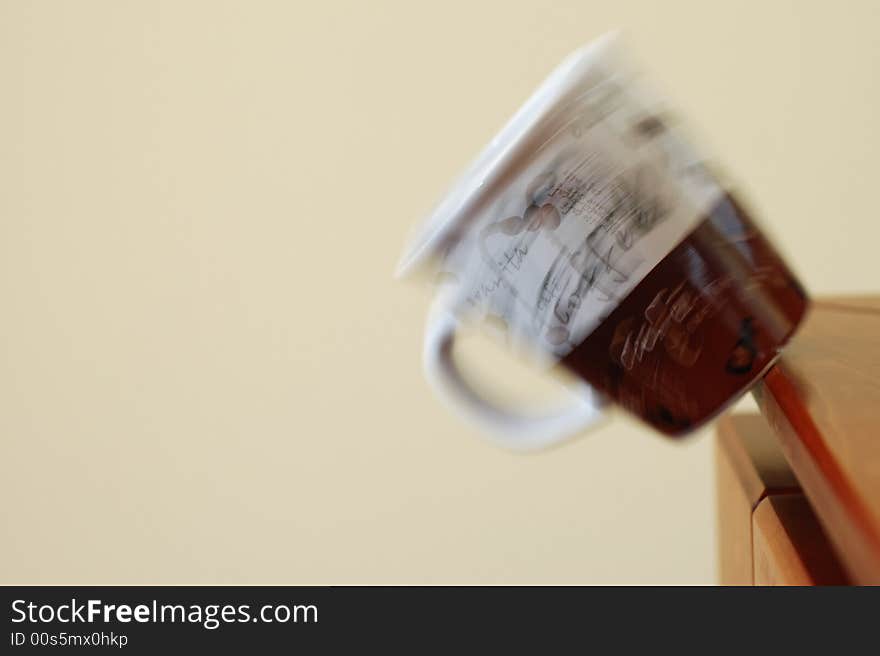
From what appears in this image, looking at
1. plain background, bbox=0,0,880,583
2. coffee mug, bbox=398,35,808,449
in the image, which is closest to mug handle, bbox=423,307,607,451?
coffee mug, bbox=398,35,808,449

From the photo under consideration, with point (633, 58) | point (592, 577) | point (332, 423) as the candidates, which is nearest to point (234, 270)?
point (332, 423)

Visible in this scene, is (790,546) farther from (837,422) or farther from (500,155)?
(500,155)

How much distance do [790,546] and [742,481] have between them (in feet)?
0.24

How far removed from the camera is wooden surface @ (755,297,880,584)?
0.71 ft

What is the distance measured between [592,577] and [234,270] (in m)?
0.47

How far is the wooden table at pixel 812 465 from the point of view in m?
0.23

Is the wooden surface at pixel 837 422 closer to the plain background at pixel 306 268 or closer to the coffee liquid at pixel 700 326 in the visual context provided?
the coffee liquid at pixel 700 326

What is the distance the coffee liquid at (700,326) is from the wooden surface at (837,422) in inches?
0.8

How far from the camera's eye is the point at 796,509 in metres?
0.33

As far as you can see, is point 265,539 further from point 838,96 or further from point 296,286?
point 838,96

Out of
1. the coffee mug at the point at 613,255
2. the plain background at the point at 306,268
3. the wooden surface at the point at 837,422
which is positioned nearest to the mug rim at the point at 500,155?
the coffee mug at the point at 613,255

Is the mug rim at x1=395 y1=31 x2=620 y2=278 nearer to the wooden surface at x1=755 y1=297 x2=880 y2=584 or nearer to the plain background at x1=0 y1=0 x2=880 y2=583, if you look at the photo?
the wooden surface at x1=755 y1=297 x2=880 y2=584

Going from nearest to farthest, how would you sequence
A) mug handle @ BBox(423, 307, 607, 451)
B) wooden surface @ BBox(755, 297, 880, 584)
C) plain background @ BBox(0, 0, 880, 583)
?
wooden surface @ BBox(755, 297, 880, 584) → mug handle @ BBox(423, 307, 607, 451) → plain background @ BBox(0, 0, 880, 583)

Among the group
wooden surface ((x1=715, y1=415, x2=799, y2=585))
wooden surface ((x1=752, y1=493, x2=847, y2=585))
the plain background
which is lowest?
wooden surface ((x1=752, y1=493, x2=847, y2=585))
